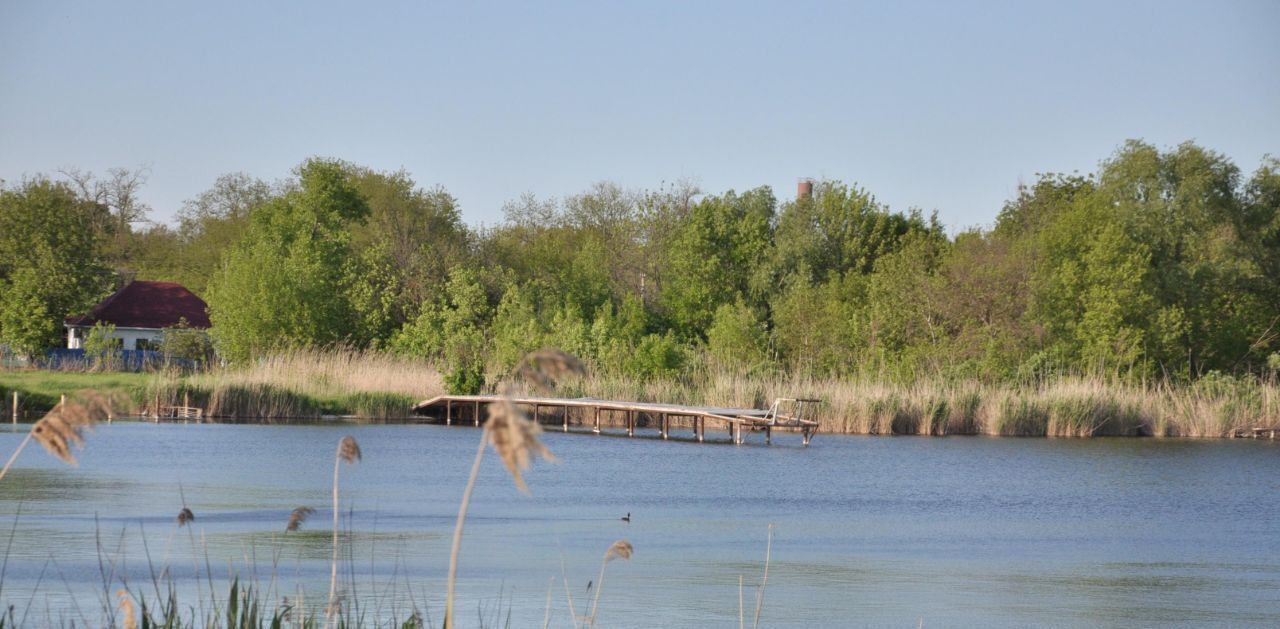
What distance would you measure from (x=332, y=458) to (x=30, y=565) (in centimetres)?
1446

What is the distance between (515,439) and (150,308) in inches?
2473

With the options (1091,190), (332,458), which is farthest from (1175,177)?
(332,458)

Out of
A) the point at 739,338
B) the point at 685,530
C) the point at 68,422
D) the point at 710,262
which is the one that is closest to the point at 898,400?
the point at 739,338

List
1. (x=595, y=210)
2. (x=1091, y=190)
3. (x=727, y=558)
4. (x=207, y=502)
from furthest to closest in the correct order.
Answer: (x=595, y=210)
(x=1091, y=190)
(x=207, y=502)
(x=727, y=558)

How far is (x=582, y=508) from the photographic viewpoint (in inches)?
807

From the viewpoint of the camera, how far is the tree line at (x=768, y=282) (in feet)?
153

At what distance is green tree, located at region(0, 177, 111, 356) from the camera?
5619cm

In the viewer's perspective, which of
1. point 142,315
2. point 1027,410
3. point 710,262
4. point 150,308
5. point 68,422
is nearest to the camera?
point 68,422

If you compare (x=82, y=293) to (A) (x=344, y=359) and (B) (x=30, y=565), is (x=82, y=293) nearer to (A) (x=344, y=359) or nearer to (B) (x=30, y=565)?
(A) (x=344, y=359)

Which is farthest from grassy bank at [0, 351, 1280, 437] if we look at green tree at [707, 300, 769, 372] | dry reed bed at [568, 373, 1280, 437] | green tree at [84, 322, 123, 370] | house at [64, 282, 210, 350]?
house at [64, 282, 210, 350]

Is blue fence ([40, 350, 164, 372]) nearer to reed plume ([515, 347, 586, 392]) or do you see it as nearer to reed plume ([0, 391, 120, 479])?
reed plume ([0, 391, 120, 479])

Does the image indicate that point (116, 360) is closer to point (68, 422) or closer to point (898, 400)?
point (898, 400)

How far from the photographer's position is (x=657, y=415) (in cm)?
4256

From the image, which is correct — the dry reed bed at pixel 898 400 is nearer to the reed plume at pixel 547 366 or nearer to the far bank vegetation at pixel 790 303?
the far bank vegetation at pixel 790 303
